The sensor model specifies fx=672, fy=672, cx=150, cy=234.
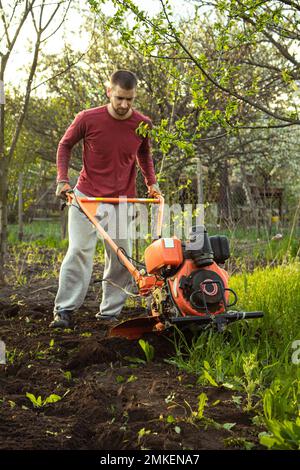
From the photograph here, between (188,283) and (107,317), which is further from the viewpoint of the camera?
(107,317)

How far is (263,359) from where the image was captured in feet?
10.8

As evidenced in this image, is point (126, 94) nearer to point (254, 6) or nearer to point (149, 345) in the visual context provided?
point (254, 6)

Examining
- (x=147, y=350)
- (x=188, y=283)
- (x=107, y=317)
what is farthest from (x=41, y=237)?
(x=188, y=283)

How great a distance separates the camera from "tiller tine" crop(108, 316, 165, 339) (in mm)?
3668

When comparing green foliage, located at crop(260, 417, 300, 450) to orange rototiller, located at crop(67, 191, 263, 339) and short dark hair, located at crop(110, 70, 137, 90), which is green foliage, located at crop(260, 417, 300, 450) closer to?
orange rototiller, located at crop(67, 191, 263, 339)

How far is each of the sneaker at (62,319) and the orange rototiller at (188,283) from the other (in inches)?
32.1

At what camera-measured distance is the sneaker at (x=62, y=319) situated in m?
4.38

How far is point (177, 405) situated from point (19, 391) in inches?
30.3

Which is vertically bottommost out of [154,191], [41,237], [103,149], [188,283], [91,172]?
[188,283]

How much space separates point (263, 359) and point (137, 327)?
77 cm

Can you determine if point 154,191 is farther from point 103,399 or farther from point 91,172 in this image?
point 103,399

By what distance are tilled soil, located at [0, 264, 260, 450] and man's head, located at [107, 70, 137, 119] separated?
1427 millimetres

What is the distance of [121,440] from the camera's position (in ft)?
7.65

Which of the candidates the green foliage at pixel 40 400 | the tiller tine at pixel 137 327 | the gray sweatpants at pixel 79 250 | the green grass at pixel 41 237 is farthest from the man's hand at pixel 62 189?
the green grass at pixel 41 237
